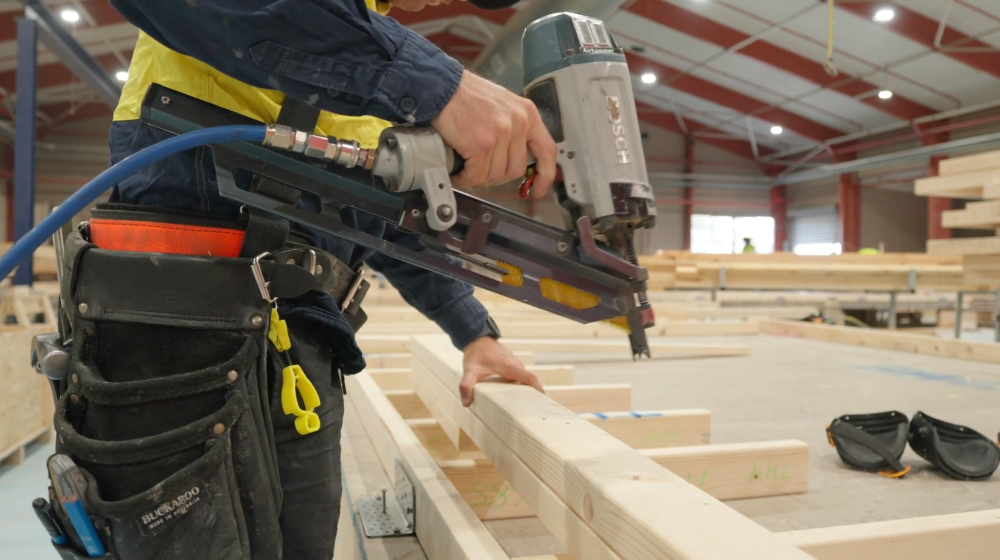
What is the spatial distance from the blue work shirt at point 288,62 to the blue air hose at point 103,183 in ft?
0.26

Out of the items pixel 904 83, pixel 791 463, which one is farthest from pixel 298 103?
pixel 904 83

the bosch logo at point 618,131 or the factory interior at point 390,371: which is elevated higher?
the bosch logo at point 618,131

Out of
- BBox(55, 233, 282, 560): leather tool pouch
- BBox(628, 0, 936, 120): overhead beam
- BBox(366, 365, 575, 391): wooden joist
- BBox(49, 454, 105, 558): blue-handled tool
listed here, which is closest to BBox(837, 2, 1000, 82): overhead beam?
BBox(628, 0, 936, 120): overhead beam

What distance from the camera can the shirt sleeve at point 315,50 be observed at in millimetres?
673

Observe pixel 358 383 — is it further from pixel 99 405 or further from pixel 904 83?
pixel 904 83

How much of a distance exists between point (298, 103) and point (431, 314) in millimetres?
652

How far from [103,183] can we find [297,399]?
38 cm

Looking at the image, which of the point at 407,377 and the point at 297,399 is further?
the point at 407,377

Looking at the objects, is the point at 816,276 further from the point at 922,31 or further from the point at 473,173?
the point at 473,173

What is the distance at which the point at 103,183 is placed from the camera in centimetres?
69

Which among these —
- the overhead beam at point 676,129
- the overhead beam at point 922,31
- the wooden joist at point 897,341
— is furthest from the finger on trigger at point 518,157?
the overhead beam at point 676,129

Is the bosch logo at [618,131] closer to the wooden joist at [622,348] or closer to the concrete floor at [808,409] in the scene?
the concrete floor at [808,409]

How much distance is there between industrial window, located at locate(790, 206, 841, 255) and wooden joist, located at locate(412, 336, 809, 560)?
49.9 ft

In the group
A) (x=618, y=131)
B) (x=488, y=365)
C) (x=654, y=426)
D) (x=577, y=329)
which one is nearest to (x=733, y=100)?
(x=577, y=329)
